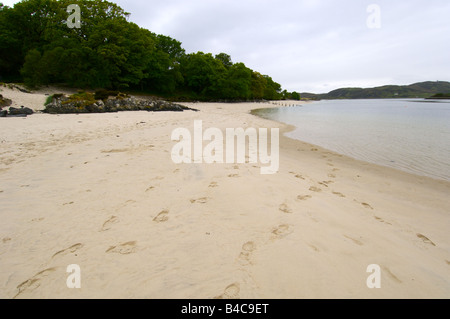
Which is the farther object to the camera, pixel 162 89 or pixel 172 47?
pixel 172 47

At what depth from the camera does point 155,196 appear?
3318 millimetres

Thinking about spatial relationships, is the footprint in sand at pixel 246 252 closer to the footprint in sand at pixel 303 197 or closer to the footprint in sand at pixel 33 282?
the footprint in sand at pixel 303 197

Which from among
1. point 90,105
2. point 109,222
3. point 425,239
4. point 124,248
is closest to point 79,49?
point 90,105

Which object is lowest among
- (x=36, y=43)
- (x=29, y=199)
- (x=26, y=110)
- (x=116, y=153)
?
(x=29, y=199)

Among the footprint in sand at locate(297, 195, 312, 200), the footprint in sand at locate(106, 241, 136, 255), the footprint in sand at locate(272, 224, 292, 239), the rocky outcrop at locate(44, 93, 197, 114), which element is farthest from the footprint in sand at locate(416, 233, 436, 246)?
the rocky outcrop at locate(44, 93, 197, 114)

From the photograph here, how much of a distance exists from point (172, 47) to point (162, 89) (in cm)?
2009

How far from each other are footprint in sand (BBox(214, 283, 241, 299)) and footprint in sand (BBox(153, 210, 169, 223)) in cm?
128

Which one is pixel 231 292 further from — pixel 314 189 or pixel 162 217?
pixel 314 189

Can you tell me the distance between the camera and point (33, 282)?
181 cm

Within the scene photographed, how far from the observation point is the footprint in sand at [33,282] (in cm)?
175

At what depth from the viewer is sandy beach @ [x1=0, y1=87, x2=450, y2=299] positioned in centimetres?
181
